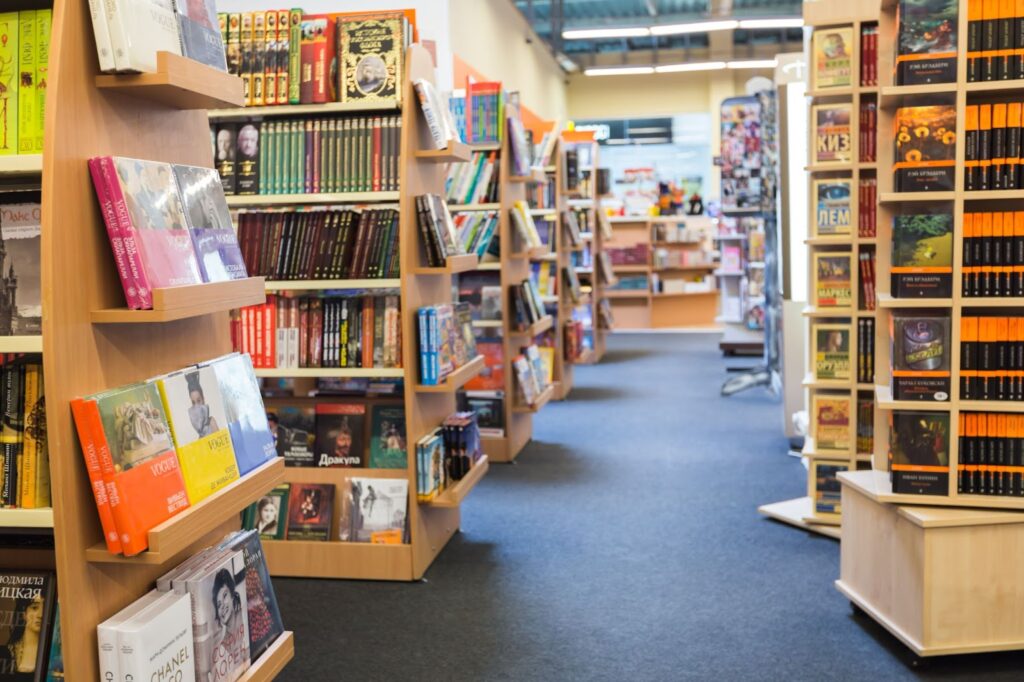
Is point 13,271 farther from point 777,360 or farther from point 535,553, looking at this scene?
point 777,360

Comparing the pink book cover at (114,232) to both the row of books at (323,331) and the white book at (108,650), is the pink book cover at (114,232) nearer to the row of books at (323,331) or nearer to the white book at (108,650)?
the white book at (108,650)

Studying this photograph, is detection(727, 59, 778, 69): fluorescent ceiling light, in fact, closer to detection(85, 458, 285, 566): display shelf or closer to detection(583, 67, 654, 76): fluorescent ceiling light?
detection(583, 67, 654, 76): fluorescent ceiling light

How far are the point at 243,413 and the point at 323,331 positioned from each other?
1554 mm

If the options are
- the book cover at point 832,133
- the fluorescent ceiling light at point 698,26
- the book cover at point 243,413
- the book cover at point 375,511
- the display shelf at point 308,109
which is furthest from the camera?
the fluorescent ceiling light at point 698,26

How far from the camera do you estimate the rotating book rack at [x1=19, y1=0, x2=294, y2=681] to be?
177cm

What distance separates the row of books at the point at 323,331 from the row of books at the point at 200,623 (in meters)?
1.50

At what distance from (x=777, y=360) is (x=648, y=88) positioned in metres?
10.9

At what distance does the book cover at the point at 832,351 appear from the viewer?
164 inches

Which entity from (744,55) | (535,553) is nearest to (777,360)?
(535,553)

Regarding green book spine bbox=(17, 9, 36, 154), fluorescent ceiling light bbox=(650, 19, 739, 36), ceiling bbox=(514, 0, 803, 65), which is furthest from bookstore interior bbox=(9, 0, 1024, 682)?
ceiling bbox=(514, 0, 803, 65)

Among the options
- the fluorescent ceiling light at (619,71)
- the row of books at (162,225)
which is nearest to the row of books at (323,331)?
the row of books at (162,225)

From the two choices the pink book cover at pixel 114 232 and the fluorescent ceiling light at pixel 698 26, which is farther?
the fluorescent ceiling light at pixel 698 26

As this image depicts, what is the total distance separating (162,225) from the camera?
6.51 feet

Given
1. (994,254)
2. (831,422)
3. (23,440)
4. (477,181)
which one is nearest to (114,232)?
(23,440)
